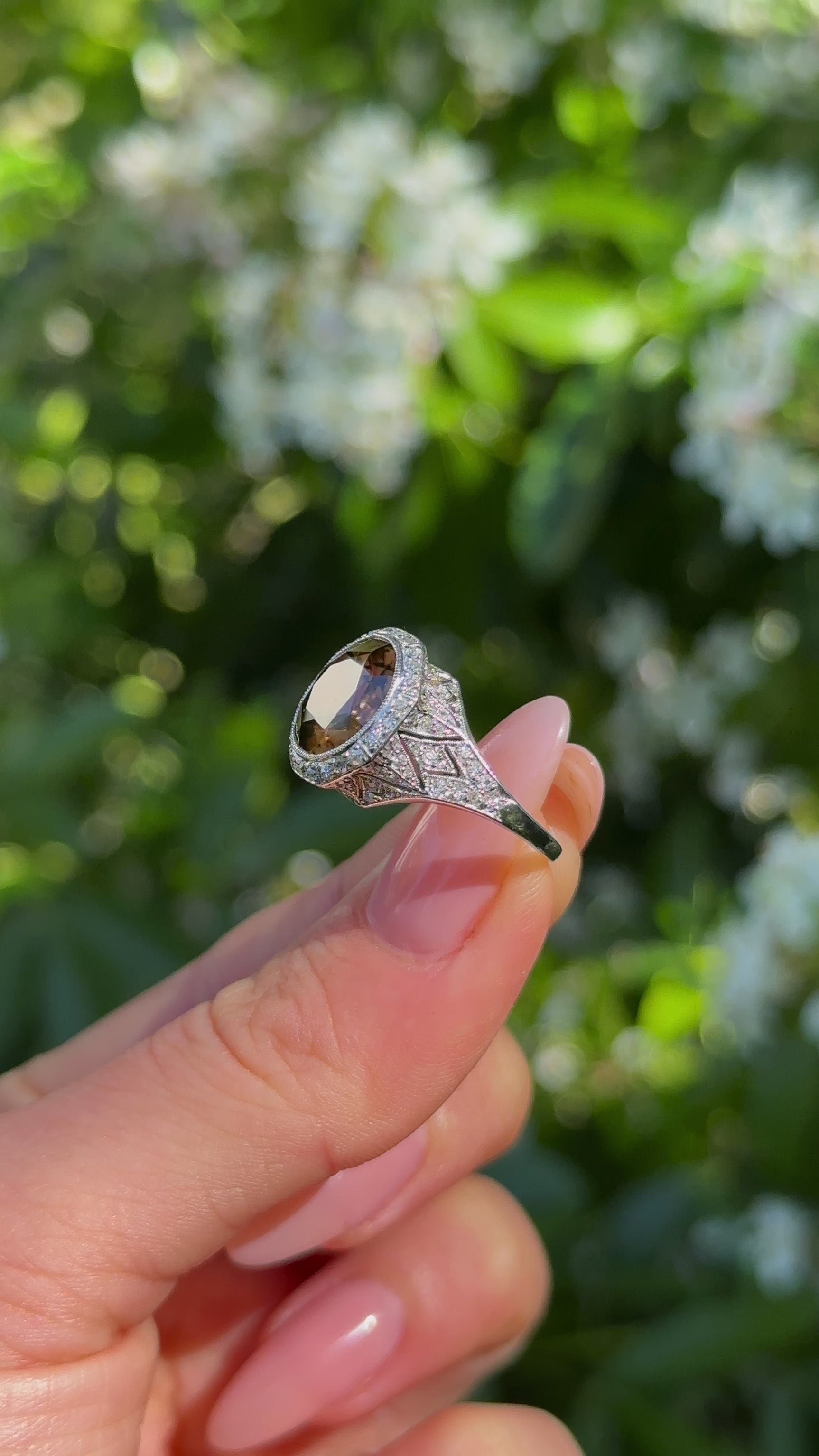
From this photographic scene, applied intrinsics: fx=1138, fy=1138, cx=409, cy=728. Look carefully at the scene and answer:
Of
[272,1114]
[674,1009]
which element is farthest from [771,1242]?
[272,1114]

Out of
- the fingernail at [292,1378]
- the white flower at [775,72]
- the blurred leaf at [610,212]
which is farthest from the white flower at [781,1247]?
the white flower at [775,72]

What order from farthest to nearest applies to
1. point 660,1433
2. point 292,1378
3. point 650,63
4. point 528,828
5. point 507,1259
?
point 650,63 → point 660,1433 → point 507,1259 → point 292,1378 → point 528,828

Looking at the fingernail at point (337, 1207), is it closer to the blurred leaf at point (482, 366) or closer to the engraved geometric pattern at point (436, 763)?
the engraved geometric pattern at point (436, 763)

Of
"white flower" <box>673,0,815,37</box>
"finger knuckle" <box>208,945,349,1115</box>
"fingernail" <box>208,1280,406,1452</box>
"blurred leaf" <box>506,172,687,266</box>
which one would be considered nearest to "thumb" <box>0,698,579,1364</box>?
"finger knuckle" <box>208,945,349,1115</box>

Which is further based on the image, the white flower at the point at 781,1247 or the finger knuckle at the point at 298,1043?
the white flower at the point at 781,1247

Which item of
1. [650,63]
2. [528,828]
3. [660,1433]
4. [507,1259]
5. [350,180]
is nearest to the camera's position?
[528,828]

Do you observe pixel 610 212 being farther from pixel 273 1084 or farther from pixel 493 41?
pixel 273 1084
